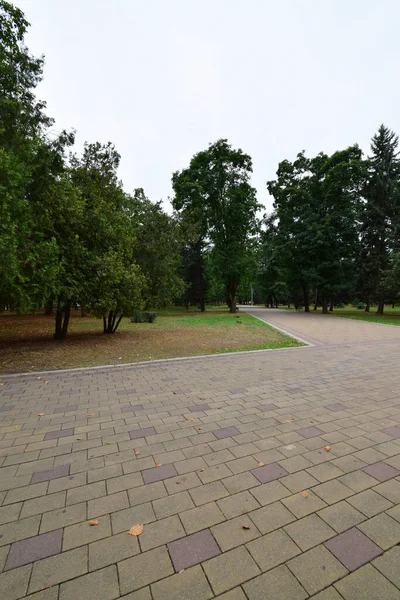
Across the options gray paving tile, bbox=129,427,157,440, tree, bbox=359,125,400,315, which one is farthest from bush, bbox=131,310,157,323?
tree, bbox=359,125,400,315

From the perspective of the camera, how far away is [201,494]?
2201 millimetres

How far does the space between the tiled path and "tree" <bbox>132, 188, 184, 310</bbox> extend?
45.3 feet

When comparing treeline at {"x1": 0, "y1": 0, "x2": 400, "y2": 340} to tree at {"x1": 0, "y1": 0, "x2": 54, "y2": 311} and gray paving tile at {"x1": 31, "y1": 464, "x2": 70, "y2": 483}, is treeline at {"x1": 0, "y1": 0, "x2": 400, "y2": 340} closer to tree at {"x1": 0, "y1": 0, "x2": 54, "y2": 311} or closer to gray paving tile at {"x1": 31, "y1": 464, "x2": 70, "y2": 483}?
tree at {"x1": 0, "y1": 0, "x2": 54, "y2": 311}

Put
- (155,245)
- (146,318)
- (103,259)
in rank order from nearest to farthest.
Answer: (103,259) → (155,245) → (146,318)

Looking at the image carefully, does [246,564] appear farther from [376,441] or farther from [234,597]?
[376,441]

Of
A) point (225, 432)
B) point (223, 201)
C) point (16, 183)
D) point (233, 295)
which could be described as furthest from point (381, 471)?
point (223, 201)

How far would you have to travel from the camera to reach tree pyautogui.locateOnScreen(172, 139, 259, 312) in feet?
85.4

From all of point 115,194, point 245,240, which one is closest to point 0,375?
point 115,194

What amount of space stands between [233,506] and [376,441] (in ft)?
6.35

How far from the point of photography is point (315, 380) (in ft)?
16.8

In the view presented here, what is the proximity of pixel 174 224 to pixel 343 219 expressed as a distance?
1543cm

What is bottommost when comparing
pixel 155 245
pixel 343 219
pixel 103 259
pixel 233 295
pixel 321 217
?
pixel 233 295

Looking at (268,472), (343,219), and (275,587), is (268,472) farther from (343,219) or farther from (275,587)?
(343,219)

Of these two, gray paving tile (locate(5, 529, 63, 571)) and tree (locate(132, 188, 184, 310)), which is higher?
tree (locate(132, 188, 184, 310))
